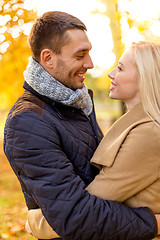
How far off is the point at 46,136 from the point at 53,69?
0.59m

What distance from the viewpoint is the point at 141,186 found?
5.91 ft

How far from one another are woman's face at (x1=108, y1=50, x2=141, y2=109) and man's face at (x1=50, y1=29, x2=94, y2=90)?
0.29m

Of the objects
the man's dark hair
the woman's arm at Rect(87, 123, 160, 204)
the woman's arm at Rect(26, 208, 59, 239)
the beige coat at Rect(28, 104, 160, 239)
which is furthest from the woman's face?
the woman's arm at Rect(26, 208, 59, 239)

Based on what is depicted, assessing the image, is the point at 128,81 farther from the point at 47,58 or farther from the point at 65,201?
the point at 65,201

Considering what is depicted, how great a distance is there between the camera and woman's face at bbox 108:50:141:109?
6.72 ft

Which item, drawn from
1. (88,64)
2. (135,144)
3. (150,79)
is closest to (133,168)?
(135,144)

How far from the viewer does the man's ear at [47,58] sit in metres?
2.14

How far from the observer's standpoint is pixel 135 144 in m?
1.78

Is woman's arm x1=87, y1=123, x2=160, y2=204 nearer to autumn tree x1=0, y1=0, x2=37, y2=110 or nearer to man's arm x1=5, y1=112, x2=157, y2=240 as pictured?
man's arm x1=5, y1=112, x2=157, y2=240

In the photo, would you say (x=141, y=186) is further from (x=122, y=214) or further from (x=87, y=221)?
(x=87, y=221)

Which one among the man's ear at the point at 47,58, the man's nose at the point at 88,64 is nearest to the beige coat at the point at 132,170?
the man's nose at the point at 88,64

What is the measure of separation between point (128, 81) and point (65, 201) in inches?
35.9

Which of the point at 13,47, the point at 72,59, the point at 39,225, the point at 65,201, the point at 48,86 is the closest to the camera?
the point at 65,201

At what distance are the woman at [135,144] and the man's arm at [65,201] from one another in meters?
0.09
